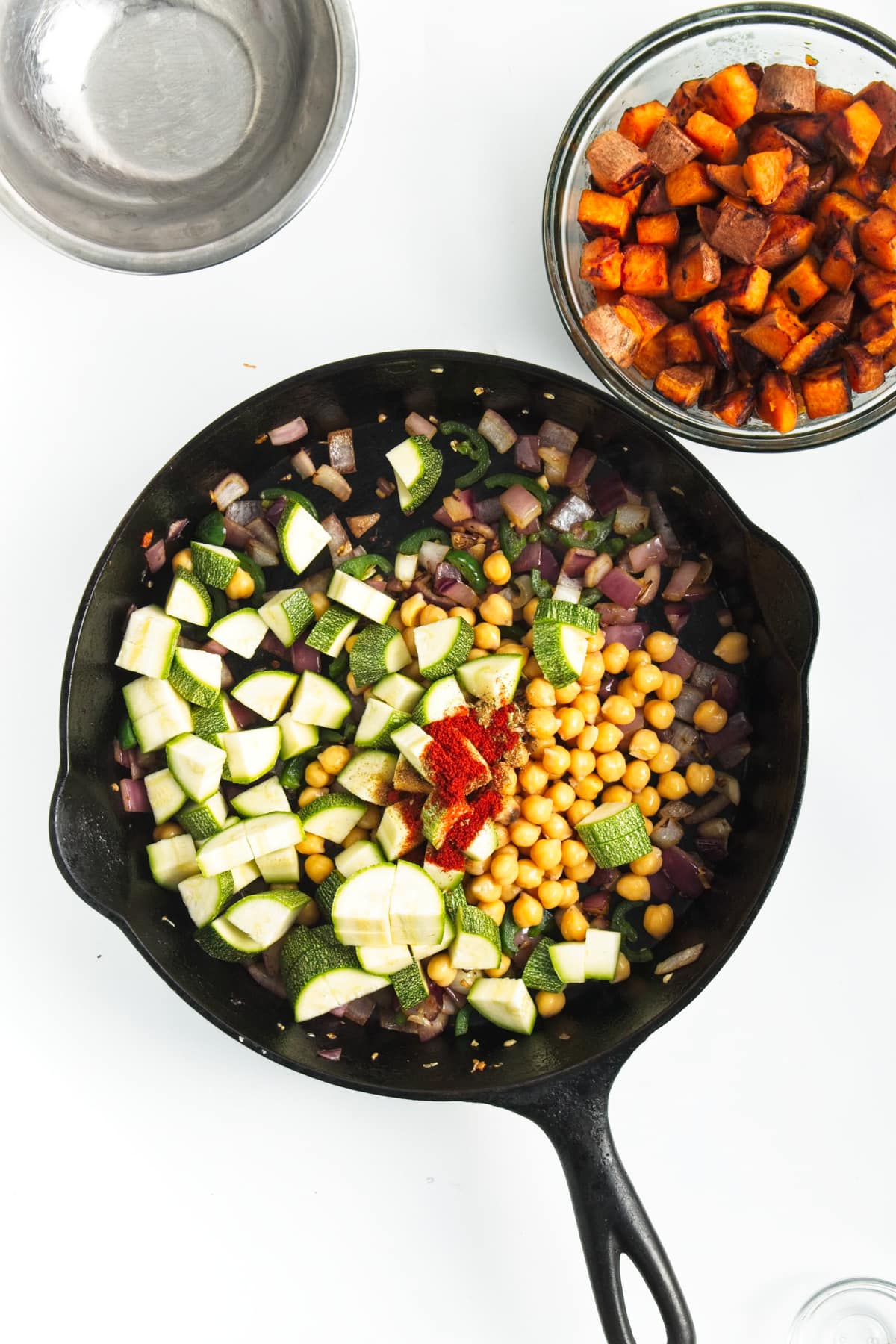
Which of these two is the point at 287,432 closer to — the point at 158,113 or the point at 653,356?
the point at 158,113

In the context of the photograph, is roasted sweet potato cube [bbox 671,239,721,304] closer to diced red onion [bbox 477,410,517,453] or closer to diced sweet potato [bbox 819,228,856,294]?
diced sweet potato [bbox 819,228,856,294]

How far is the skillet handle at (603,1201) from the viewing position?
8.12ft

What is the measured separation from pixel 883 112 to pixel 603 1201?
2.81 meters

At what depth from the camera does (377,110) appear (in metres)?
2.90

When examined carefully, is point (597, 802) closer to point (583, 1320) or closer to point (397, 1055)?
point (397, 1055)

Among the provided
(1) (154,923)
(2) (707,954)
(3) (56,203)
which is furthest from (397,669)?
(3) (56,203)

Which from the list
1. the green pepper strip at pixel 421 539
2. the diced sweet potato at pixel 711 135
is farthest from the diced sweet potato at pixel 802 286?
the green pepper strip at pixel 421 539

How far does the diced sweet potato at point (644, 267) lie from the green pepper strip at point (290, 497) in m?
1.11

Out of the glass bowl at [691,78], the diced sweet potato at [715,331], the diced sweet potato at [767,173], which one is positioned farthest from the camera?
the glass bowl at [691,78]

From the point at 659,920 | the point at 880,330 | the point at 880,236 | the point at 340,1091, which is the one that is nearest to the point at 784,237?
the point at 880,236

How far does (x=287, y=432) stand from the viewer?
2934 millimetres

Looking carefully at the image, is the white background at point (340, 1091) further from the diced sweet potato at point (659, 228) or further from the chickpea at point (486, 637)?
the chickpea at point (486, 637)

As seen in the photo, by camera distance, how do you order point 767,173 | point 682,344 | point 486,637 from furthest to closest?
1. point 486,637
2. point 682,344
3. point 767,173

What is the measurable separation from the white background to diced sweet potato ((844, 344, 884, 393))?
1.56 ft
